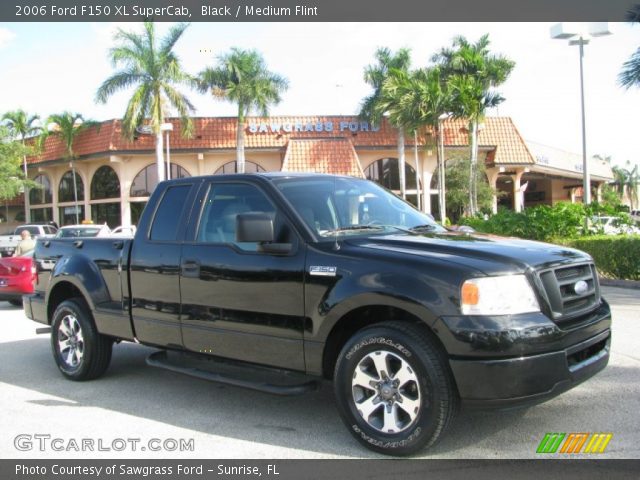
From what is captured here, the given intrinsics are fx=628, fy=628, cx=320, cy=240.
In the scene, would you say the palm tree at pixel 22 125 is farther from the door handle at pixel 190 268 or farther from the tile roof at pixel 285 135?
the door handle at pixel 190 268

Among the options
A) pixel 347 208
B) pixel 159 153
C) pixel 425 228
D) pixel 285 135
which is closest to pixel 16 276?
pixel 347 208

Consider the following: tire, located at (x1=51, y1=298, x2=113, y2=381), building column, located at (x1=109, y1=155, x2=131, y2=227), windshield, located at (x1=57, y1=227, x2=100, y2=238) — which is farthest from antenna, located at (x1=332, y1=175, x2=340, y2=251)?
building column, located at (x1=109, y1=155, x2=131, y2=227)

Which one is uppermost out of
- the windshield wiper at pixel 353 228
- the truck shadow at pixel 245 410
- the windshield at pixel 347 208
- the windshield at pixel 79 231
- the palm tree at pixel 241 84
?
the palm tree at pixel 241 84

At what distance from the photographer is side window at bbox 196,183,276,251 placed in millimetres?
5066

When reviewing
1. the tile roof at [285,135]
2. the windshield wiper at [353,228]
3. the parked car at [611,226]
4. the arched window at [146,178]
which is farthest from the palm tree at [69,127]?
the windshield wiper at [353,228]

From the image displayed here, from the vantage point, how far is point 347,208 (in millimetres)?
5102

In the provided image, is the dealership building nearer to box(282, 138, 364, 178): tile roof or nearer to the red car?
box(282, 138, 364, 178): tile roof

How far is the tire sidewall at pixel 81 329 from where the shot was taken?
6.18m

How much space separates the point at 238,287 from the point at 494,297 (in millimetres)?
1951

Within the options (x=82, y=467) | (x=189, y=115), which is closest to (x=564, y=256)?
(x=82, y=467)

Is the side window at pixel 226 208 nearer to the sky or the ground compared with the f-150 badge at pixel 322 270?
nearer to the sky

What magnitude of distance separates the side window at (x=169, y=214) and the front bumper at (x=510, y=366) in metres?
2.76

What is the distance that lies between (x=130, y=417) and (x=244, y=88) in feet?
99.5

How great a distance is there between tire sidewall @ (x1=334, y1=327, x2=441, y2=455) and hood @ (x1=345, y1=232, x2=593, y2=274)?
0.59m
